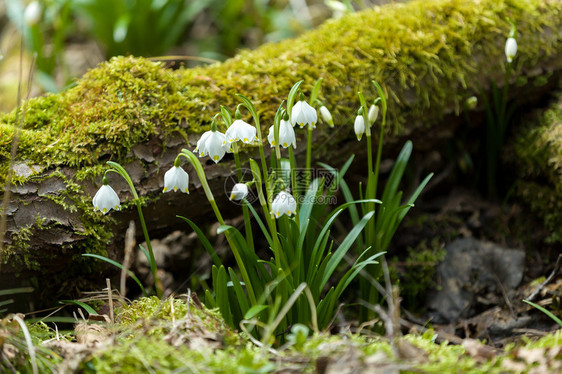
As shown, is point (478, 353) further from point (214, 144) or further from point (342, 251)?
point (214, 144)

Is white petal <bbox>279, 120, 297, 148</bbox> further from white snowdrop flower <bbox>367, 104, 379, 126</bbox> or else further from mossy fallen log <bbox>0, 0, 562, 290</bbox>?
mossy fallen log <bbox>0, 0, 562, 290</bbox>

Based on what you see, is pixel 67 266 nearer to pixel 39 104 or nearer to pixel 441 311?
pixel 39 104

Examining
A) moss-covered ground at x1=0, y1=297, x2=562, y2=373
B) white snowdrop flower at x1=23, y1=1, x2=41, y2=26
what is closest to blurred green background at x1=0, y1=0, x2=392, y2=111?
white snowdrop flower at x1=23, y1=1, x2=41, y2=26

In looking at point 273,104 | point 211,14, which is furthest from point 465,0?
point 211,14

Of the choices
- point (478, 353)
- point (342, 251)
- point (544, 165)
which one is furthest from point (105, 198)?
point (544, 165)

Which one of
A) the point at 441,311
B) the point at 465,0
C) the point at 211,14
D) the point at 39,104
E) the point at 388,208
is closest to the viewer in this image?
the point at 388,208

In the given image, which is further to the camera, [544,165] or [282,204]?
[544,165]
